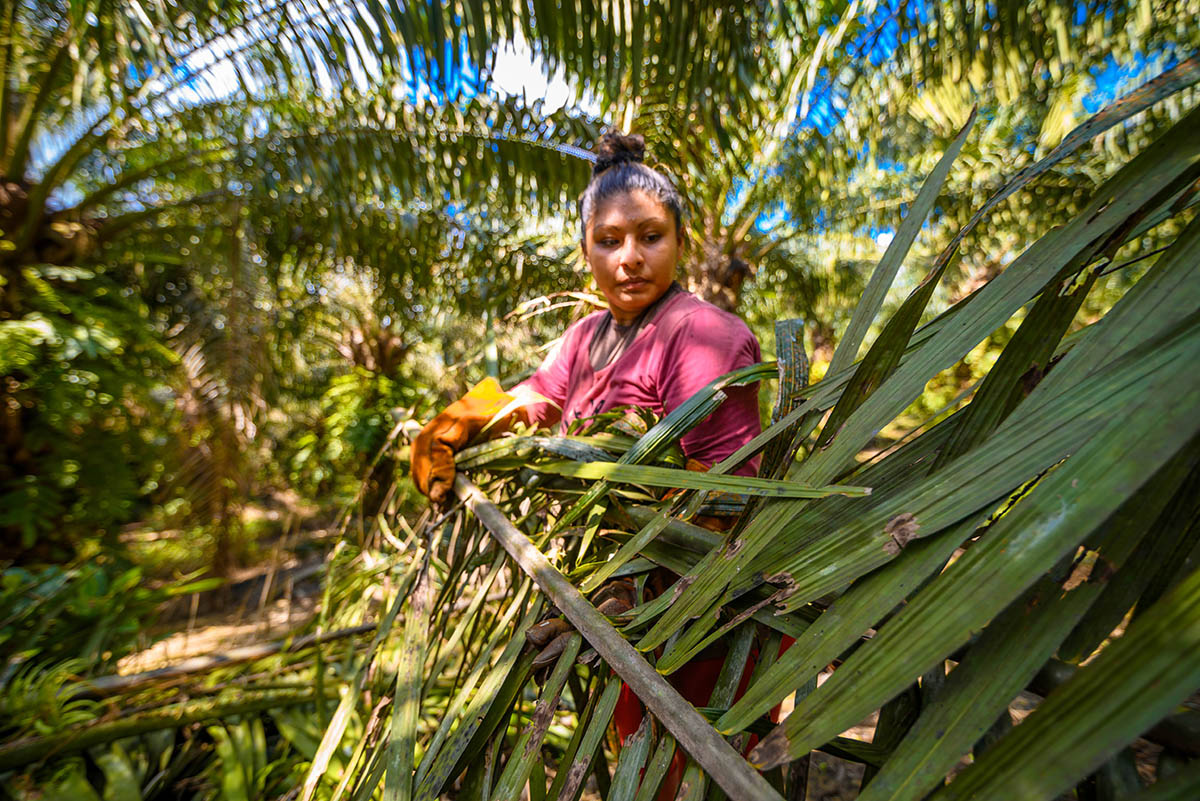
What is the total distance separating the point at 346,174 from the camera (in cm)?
254

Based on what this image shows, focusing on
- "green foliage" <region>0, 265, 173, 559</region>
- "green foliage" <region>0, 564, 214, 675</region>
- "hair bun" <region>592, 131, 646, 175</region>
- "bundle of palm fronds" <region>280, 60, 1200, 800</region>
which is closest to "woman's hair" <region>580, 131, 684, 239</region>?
"hair bun" <region>592, 131, 646, 175</region>

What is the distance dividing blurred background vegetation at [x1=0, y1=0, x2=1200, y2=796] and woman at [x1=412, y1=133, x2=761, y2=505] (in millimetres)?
434

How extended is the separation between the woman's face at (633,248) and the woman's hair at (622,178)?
0.7 inches

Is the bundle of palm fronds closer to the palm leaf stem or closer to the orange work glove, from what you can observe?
the palm leaf stem

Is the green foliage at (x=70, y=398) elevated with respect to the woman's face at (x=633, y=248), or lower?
lower

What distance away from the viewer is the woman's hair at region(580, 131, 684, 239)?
3.38ft

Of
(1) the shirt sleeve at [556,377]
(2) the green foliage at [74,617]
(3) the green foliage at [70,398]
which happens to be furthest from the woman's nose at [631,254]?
(3) the green foliage at [70,398]

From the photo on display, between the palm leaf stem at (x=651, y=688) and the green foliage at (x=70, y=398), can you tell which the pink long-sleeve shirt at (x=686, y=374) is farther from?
the green foliage at (x=70, y=398)

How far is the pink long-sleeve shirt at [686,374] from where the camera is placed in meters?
0.83

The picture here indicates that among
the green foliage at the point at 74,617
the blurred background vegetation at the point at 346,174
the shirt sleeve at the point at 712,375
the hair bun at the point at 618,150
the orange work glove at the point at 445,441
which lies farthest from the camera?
the blurred background vegetation at the point at 346,174

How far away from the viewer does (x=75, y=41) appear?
6.89 ft

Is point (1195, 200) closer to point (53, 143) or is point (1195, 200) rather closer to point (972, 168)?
point (972, 168)

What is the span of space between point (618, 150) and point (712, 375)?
63 cm

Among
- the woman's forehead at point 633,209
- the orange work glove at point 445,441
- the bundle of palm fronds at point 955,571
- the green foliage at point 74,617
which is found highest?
the woman's forehead at point 633,209
